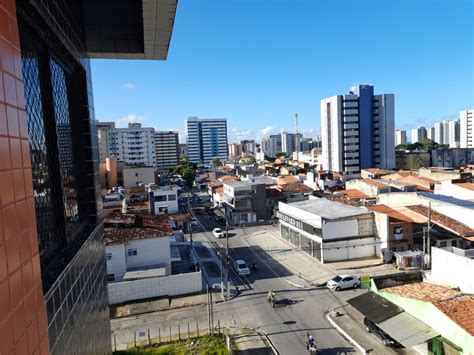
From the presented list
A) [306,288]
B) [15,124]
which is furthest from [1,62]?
[306,288]

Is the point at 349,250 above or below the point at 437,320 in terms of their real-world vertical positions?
below

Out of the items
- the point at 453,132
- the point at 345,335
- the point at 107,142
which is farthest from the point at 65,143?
the point at 453,132

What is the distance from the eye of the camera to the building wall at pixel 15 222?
308cm

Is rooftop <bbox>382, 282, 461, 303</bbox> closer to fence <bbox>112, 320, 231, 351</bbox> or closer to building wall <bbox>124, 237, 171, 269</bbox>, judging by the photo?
Answer: fence <bbox>112, 320, 231, 351</bbox>

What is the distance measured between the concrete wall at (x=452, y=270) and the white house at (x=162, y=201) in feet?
93.3

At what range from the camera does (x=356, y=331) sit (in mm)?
16922

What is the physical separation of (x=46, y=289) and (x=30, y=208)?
200 centimetres

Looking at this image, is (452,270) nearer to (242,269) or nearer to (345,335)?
(345,335)

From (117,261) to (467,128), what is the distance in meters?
132

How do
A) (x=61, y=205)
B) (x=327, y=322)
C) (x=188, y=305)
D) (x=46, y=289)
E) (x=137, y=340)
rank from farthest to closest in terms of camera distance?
(x=188, y=305) → (x=327, y=322) → (x=137, y=340) → (x=61, y=205) → (x=46, y=289)

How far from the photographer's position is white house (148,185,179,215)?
132 feet

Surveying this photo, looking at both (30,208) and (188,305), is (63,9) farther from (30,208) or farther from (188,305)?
(188,305)

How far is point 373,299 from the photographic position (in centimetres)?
1711

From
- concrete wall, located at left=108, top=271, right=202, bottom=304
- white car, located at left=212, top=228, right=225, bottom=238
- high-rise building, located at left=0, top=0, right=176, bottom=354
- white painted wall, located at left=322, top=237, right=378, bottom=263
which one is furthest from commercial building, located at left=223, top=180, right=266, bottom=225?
high-rise building, located at left=0, top=0, right=176, bottom=354
